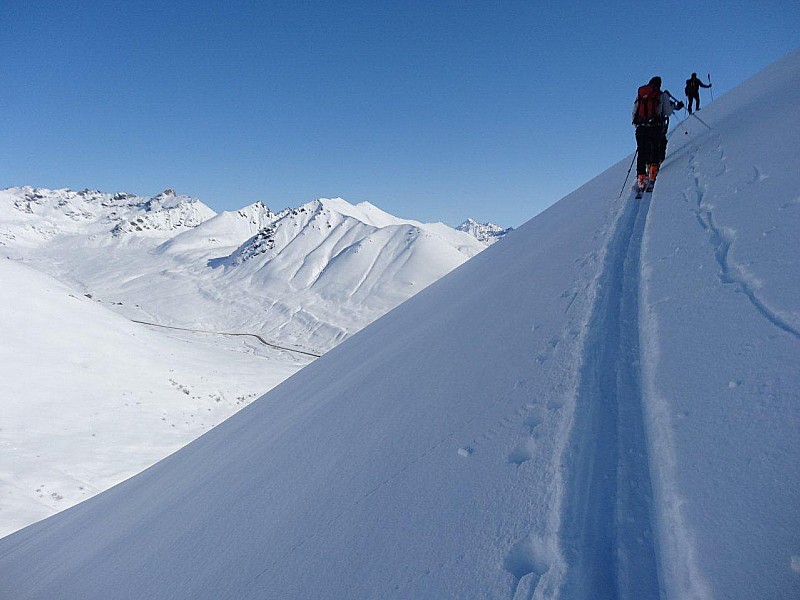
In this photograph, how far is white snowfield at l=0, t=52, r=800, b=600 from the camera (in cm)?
149

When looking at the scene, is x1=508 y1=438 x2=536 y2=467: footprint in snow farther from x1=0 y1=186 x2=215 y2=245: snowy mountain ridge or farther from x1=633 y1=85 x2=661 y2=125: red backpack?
x1=0 y1=186 x2=215 y2=245: snowy mountain ridge

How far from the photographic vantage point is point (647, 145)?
23.1ft

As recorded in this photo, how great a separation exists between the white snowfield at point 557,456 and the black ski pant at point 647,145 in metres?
1.70

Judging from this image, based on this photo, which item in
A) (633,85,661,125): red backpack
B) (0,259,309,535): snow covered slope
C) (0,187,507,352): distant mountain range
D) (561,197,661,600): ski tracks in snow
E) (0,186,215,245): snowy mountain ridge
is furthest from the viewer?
(0,186,215,245): snowy mountain ridge

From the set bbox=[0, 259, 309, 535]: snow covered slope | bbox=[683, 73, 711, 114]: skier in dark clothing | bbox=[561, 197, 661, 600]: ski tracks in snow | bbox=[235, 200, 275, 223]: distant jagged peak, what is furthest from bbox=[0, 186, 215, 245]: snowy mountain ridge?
bbox=[561, 197, 661, 600]: ski tracks in snow

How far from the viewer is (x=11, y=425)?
13.1 meters

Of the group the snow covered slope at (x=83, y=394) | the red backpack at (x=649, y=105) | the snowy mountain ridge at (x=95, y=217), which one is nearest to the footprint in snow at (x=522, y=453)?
the red backpack at (x=649, y=105)

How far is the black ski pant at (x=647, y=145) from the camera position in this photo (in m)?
6.87

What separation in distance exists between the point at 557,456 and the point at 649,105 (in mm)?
7666

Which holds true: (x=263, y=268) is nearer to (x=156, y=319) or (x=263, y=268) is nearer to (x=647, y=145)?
(x=156, y=319)

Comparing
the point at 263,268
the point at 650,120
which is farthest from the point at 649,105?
the point at 263,268

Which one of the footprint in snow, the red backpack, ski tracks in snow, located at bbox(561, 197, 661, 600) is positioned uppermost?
the red backpack

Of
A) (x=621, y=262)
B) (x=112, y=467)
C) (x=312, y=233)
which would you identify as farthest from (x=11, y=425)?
(x=312, y=233)

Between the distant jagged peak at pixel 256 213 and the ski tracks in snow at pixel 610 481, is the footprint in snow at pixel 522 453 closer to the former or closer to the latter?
the ski tracks in snow at pixel 610 481
